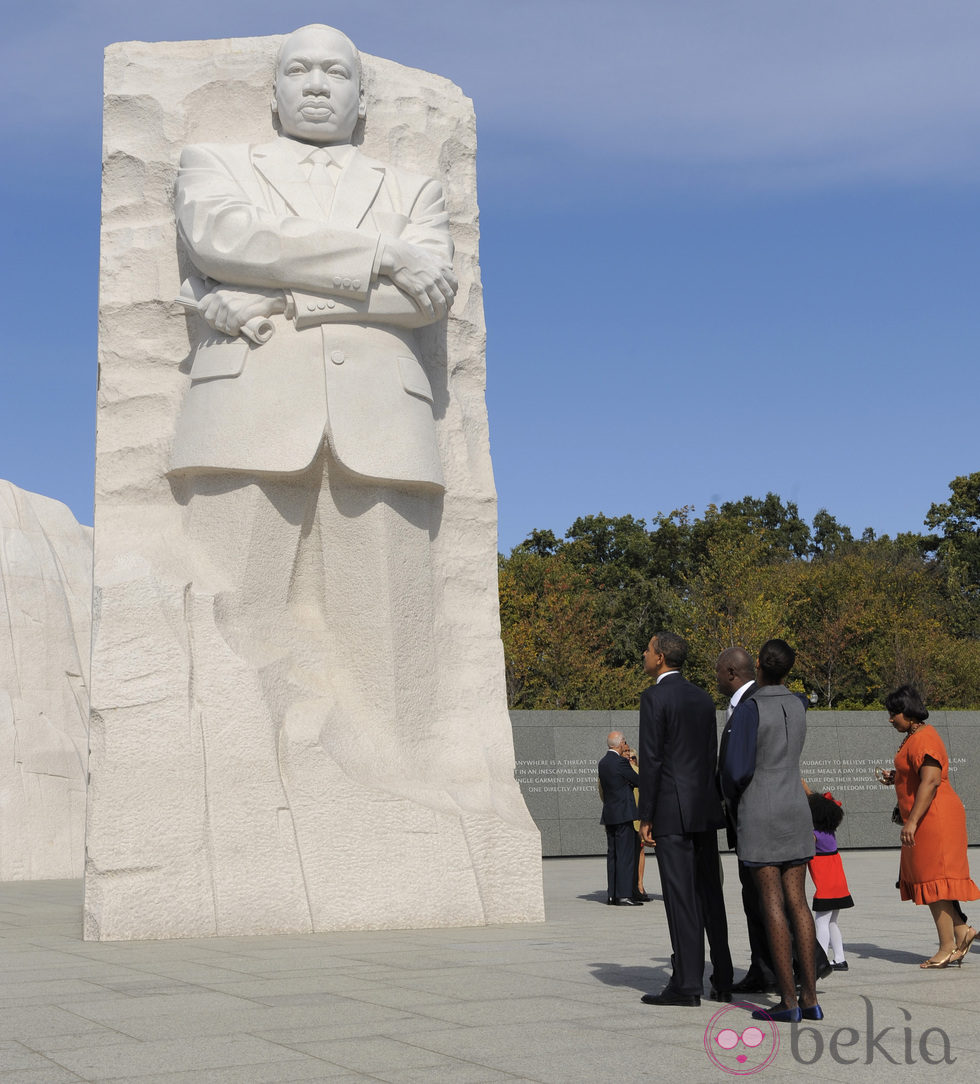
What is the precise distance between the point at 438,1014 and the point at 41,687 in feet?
35.6

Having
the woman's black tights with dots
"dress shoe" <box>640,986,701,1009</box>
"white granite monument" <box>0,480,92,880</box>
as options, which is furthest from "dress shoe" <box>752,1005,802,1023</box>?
"white granite monument" <box>0,480,92,880</box>

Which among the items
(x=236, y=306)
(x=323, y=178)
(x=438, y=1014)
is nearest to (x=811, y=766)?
(x=323, y=178)

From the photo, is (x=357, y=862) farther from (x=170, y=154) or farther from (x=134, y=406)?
(x=170, y=154)

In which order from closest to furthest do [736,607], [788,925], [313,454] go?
[788,925], [313,454], [736,607]

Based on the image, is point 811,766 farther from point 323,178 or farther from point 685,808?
point 685,808

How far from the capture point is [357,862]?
701 cm

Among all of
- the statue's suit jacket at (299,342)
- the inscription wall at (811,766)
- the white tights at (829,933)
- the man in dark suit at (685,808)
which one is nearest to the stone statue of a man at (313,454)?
the statue's suit jacket at (299,342)

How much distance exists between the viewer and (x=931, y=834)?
5.96 metres

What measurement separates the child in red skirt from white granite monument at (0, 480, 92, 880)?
8.91 metres

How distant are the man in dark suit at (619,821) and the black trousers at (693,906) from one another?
14.0 ft

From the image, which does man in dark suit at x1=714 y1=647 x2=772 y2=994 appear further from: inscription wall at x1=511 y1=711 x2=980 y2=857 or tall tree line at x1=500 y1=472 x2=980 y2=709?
tall tree line at x1=500 y1=472 x2=980 y2=709

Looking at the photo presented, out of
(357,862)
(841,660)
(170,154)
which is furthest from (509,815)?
(841,660)

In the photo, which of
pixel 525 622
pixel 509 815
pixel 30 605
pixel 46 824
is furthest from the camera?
pixel 525 622

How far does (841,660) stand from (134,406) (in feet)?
93.7
